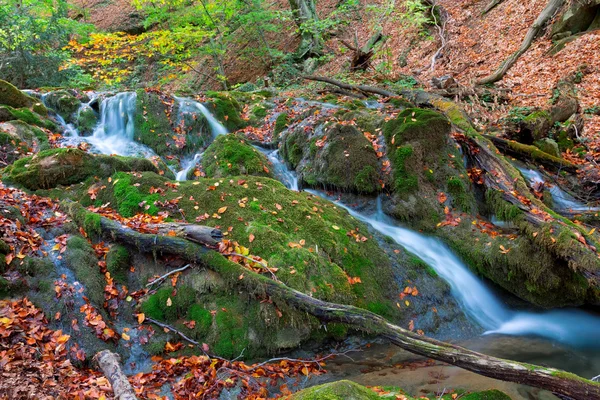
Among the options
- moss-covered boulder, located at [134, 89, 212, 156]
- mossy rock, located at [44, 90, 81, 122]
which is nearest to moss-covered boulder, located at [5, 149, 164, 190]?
moss-covered boulder, located at [134, 89, 212, 156]

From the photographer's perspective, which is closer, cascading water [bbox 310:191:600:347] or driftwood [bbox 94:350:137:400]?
driftwood [bbox 94:350:137:400]

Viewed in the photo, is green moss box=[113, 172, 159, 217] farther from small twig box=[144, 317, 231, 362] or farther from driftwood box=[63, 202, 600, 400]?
small twig box=[144, 317, 231, 362]

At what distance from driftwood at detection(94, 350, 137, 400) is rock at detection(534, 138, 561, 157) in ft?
33.4

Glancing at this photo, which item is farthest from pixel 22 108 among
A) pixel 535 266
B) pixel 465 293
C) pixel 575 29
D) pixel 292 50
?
pixel 575 29

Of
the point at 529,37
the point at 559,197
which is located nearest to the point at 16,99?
the point at 559,197

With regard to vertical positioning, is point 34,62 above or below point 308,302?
above

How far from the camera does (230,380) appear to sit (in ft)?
12.5

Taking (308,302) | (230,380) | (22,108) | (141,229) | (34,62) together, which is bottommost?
(230,380)

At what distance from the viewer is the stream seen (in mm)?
4211

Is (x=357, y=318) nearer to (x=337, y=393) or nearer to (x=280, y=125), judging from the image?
(x=337, y=393)

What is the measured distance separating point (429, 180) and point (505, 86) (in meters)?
7.67

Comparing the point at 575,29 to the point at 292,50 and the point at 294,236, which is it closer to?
the point at 292,50

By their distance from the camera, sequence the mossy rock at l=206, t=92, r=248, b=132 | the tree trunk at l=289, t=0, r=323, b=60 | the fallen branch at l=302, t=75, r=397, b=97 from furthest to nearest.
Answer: the tree trunk at l=289, t=0, r=323, b=60
the fallen branch at l=302, t=75, r=397, b=97
the mossy rock at l=206, t=92, r=248, b=132

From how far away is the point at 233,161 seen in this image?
26.7 ft
